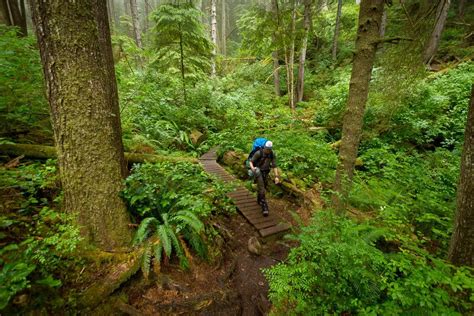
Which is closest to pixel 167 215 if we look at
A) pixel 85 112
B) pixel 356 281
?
pixel 85 112

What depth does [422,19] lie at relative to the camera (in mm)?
3787

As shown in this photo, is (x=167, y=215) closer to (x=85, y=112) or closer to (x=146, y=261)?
(x=146, y=261)

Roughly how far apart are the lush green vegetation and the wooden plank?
0.97 feet

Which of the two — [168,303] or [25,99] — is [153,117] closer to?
[25,99]

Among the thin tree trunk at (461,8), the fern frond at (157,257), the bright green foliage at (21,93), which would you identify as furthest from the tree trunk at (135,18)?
the thin tree trunk at (461,8)

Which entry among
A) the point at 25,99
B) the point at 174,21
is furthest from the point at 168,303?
the point at 174,21

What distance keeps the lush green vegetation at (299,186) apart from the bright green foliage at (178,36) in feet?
0.25

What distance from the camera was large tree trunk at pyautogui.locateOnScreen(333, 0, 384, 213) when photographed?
12.7ft

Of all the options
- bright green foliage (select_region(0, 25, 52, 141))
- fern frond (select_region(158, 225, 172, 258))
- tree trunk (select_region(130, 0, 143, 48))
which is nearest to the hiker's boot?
fern frond (select_region(158, 225, 172, 258))

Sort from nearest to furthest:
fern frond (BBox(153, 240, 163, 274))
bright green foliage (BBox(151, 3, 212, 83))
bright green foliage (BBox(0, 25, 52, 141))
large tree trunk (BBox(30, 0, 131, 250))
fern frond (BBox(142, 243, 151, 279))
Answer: large tree trunk (BBox(30, 0, 131, 250))
fern frond (BBox(142, 243, 151, 279))
fern frond (BBox(153, 240, 163, 274))
bright green foliage (BBox(0, 25, 52, 141))
bright green foliage (BBox(151, 3, 212, 83))

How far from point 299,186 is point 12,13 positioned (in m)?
10.3

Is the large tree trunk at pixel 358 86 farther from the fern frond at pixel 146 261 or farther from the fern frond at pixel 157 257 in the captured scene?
the fern frond at pixel 146 261

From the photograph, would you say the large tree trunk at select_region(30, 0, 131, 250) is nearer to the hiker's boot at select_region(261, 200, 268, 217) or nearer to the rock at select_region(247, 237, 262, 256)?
the rock at select_region(247, 237, 262, 256)

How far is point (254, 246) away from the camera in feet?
15.6
